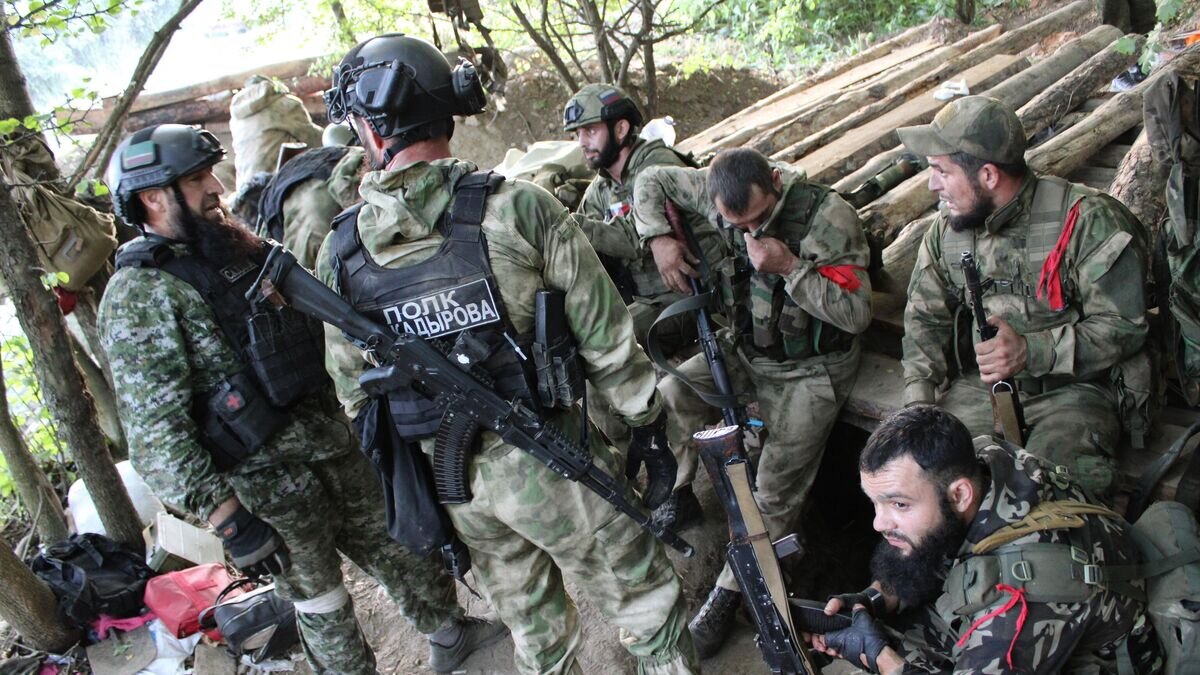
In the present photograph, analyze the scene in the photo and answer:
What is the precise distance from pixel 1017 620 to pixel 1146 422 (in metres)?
1.42

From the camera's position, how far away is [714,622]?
396 cm

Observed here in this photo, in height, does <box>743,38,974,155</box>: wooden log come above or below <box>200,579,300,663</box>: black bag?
above

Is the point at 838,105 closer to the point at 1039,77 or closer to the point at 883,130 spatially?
the point at 883,130

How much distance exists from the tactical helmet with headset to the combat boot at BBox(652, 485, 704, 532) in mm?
2413

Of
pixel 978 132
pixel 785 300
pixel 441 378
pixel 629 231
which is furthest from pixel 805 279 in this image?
pixel 441 378

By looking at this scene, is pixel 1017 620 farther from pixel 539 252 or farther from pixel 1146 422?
pixel 539 252

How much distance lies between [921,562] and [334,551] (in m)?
2.40

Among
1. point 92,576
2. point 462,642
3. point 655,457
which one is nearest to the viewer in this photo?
point 655,457

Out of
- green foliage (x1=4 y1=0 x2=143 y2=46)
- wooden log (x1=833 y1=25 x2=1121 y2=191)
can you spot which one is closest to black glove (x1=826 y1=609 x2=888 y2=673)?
wooden log (x1=833 y1=25 x2=1121 y2=191)

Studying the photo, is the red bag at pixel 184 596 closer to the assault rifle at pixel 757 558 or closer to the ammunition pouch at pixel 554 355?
the ammunition pouch at pixel 554 355

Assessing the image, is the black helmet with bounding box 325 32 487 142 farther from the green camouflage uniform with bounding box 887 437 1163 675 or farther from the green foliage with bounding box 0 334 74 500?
the green foliage with bounding box 0 334 74 500

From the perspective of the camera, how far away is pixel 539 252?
9.21ft

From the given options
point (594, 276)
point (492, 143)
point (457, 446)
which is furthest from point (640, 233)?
point (492, 143)

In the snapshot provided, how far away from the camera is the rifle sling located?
4035 millimetres
